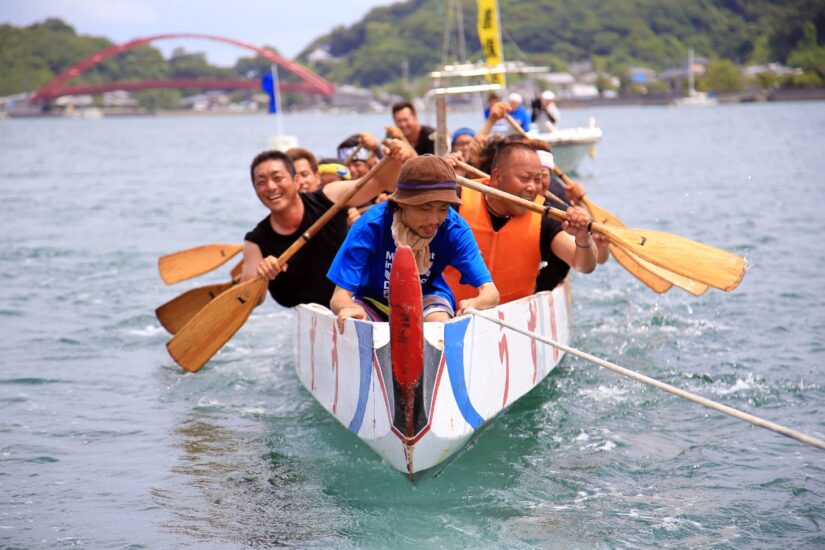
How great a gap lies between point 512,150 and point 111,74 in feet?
449

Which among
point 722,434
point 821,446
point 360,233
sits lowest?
point 722,434

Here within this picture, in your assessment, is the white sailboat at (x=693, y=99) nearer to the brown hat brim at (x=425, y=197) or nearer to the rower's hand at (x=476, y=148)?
the rower's hand at (x=476, y=148)

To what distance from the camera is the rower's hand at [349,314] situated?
4.84 m

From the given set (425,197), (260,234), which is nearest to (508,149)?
(425,197)

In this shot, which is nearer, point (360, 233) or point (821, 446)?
point (821, 446)

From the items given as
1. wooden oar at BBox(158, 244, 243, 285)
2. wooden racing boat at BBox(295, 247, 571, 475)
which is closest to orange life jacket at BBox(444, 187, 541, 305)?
wooden racing boat at BBox(295, 247, 571, 475)

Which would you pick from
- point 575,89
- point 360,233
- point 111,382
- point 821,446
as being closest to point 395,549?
point 360,233

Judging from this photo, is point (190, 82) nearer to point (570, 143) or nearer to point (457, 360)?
point (570, 143)

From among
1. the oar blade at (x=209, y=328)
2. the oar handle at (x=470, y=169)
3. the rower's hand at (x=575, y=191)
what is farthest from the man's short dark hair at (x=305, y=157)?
the rower's hand at (x=575, y=191)

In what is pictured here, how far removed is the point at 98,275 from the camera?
12992mm

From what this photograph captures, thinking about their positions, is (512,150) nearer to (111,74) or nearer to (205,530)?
(205,530)

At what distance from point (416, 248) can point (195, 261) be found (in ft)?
13.2

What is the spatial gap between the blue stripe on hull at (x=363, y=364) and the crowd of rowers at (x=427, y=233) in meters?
0.19

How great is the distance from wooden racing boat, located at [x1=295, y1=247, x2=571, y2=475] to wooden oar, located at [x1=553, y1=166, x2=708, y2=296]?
0.97 m
